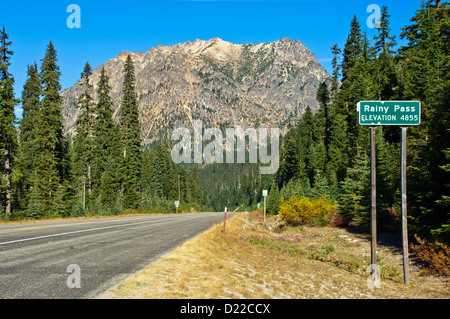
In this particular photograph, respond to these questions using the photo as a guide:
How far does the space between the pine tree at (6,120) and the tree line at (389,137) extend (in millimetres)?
31807

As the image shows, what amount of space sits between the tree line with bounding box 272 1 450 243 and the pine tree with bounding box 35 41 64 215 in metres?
30.7

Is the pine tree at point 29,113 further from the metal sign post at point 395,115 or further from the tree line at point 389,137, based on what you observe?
the metal sign post at point 395,115

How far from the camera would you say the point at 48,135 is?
124 feet

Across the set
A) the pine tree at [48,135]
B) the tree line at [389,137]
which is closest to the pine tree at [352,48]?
the tree line at [389,137]

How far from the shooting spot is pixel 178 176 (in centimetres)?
8981

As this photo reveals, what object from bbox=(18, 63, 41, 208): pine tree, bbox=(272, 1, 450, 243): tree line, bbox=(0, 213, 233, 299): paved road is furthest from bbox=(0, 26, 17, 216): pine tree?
bbox=(272, 1, 450, 243): tree line

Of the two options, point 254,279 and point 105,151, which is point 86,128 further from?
point 254,279

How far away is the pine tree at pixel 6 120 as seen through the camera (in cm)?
3030

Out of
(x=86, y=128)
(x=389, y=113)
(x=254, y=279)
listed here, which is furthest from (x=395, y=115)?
(x=86, y=128)

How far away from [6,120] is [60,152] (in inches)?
451

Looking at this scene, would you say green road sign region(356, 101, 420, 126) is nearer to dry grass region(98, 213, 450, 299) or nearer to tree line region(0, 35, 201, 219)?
dry grass region(98, 213, 450, 299)
